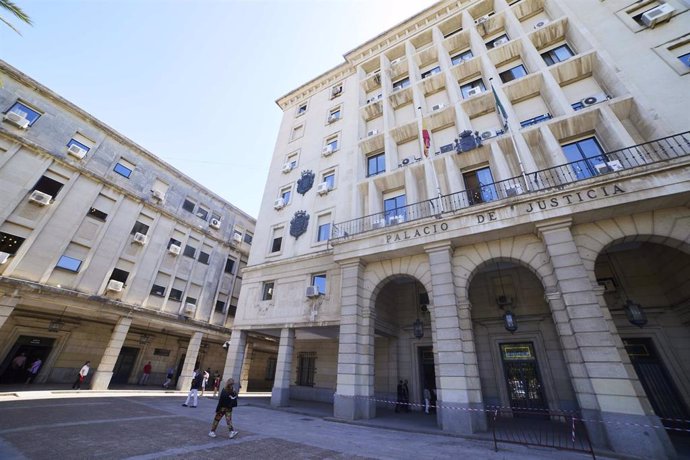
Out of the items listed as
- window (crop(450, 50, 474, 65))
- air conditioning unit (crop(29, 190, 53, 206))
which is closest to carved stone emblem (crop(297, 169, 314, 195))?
window (crop(450, 50, 474, 65))

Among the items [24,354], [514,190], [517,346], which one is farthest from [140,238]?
[517,346]

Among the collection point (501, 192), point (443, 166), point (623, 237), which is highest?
point (443, 166)

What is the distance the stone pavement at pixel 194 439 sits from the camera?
6.36 m

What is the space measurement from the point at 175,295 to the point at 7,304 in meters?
9.47

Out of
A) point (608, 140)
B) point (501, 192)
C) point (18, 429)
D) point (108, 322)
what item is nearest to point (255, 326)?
point (18, 429)

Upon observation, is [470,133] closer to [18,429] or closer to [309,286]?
[309,286]

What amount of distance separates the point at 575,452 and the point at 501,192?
9148 millimetres

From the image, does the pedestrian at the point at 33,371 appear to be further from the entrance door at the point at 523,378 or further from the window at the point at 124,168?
the entrance door at the point at 523,378

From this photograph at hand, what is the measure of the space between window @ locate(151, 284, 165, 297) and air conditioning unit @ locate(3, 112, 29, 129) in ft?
43.0

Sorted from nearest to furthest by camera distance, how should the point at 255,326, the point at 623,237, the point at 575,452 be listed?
1. the point at 575,452
2. the point at 623,237
3. the point at 255,326

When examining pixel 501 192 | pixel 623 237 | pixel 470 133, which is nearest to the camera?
pixel 623 237

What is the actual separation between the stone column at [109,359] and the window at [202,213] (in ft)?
35.7

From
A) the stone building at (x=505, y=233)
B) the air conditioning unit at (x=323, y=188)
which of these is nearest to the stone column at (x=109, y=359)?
the stone building at (x=505, y=233)

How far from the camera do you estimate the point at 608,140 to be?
11.4 metres
